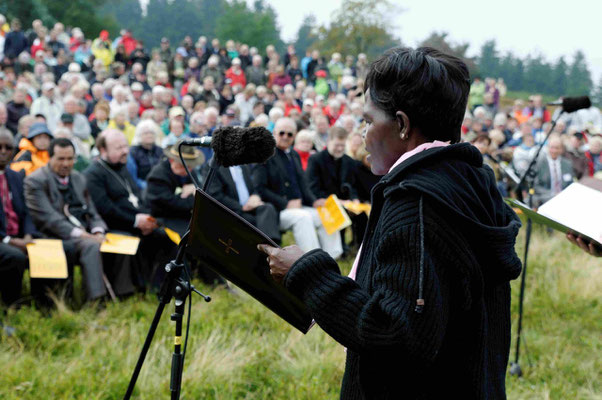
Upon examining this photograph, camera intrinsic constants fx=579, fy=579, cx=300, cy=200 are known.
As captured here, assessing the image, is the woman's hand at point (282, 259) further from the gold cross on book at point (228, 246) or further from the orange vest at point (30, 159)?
the orange vest at point (30, 159)

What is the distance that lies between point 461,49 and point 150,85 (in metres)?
35.2

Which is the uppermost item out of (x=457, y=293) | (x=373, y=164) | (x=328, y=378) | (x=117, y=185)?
(x=373, y=164)

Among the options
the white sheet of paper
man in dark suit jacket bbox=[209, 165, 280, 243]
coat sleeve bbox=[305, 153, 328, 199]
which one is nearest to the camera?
the white sheet of paper

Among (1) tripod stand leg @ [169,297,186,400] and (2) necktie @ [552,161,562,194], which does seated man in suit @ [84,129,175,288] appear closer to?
(1) tripod stand leg @ [169,297,186,400]

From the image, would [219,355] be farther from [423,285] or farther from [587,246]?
[423,285]

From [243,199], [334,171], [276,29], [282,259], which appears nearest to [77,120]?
[243,199]

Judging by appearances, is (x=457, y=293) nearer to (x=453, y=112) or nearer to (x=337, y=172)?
(x=453, y=112)

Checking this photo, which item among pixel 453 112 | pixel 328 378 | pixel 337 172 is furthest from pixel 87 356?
pixel 337 172

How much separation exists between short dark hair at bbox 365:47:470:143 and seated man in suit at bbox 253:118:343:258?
539cm

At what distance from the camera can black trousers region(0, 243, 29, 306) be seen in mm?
4754

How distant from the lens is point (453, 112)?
157 centimetres

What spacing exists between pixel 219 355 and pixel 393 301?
2.82 meters

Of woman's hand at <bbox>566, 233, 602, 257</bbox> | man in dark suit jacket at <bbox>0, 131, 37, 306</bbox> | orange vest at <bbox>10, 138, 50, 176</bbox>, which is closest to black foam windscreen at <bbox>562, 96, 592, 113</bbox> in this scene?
woman's hand at <bbox>566, 233, 602, 257</bbox>

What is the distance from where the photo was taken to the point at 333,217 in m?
6.84
